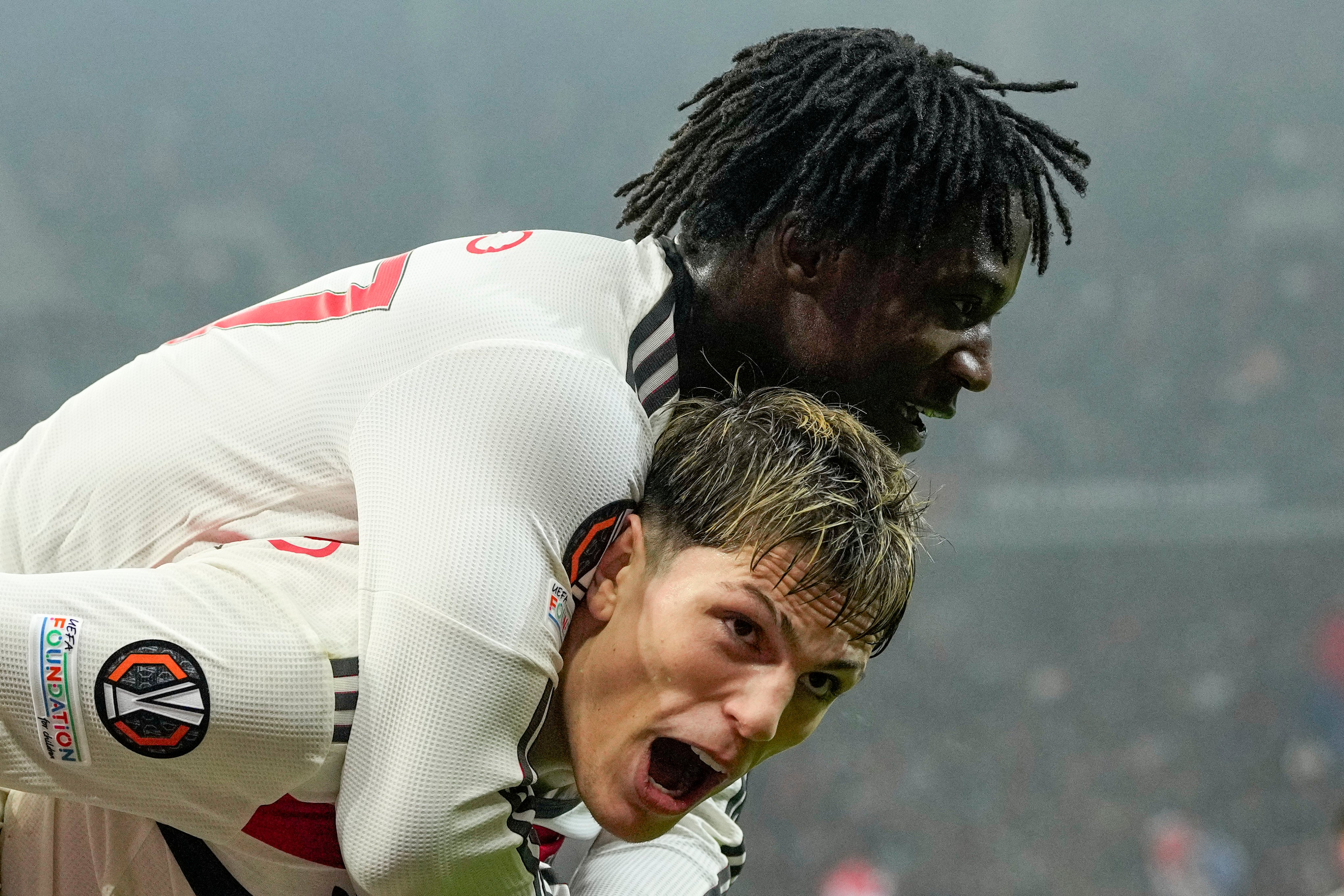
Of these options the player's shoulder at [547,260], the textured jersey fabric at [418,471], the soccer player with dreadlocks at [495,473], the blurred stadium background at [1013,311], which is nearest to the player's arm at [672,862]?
the soccer player with dreadlocks at [495,473]

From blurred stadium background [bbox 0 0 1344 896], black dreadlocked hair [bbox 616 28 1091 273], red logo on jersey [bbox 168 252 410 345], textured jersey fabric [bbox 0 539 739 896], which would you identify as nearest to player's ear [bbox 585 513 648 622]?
textured jersey fabric [bbox 0 539 739 896]

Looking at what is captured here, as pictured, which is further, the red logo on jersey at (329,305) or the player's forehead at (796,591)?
the red logo on jersey at (329,305)

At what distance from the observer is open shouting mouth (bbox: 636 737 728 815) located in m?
1.10

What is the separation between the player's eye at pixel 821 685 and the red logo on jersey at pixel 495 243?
509 mm

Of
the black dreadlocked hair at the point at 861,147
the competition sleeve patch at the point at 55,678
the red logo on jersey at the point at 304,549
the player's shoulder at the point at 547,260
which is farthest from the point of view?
the black dreadlocked hair at the point at 861,147

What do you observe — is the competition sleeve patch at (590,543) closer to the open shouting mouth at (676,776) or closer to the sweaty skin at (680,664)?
the sweaty skin at (680,664)

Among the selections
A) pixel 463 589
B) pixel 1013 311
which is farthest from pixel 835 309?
pixel 1013 311

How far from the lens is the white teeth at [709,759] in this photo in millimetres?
1094

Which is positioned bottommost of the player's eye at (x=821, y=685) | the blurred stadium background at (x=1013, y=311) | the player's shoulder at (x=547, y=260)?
the blurred stadium background at (x=1013, y=311)

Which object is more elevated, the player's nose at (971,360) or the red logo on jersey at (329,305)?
the red logo on jersey at (329,305)

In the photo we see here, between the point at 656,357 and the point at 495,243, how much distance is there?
21cm

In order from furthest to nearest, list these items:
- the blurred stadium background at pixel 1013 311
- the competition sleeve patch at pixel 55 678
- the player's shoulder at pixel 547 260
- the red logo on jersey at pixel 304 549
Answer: the blurred stadium background at pixel 1013 311
the player's shoulder at pixel 547 260
the red logo on jersey at pixel 304 549
the competition sleeve patch at pixel 55 678

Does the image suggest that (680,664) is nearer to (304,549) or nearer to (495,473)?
(495,473)

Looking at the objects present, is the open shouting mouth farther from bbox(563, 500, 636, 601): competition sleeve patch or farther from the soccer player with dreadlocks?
bbox(563, 500, 636, 601): competition sleeve patch
